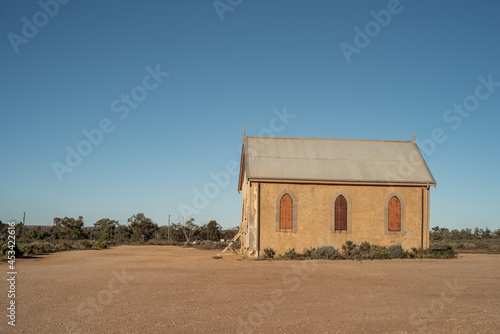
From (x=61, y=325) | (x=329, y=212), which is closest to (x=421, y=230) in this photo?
(x=329, y=212)

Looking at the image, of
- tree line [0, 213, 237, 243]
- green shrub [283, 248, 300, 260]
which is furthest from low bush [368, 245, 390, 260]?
tree line [0, 213, 237, 243]

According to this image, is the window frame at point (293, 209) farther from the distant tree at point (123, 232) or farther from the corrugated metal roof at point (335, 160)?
the distant tree at point (123, 232)

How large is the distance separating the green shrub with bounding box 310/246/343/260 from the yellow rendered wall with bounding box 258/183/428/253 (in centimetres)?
69

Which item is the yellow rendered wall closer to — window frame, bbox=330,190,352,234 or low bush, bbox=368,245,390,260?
window frame, bbox=330,190,352,234

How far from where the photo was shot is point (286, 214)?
2214cm

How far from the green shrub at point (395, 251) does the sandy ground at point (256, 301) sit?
6.47 metres

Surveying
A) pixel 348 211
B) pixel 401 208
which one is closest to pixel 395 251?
pixel 401 208

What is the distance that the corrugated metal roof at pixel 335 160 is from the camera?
2289 cm

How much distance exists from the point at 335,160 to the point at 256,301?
607 inches

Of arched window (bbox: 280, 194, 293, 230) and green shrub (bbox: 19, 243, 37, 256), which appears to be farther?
green shrub (bbox: 19, 243, 37, 256)

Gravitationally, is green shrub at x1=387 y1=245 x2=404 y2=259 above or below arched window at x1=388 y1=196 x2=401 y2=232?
below

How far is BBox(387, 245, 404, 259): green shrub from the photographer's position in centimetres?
2177

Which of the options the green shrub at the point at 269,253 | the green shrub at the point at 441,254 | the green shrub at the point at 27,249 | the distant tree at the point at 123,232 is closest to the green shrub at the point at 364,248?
the green shrub at the point at 441,254

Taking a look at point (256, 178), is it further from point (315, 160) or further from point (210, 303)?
point (210, 303)
